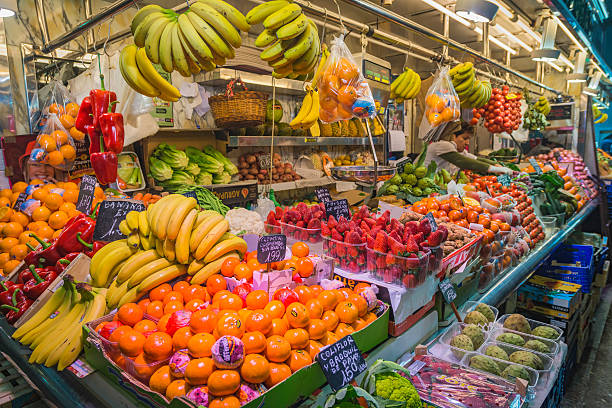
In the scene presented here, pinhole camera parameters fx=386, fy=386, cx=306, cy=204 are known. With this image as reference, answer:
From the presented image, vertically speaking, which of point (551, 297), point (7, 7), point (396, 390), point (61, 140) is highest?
point (7, 7)

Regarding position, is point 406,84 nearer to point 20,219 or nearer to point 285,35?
point 285,35

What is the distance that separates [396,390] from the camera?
1.29 metres

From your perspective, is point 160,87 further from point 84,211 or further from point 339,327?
point 339,327

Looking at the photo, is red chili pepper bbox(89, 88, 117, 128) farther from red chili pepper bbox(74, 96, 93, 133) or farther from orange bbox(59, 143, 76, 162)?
orange bbox(59, 143, 76, 162)

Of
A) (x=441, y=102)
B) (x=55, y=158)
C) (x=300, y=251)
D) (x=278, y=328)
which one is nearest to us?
(x=278, y=328)

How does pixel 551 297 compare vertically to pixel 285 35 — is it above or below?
below

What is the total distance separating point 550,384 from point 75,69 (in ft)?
14.8

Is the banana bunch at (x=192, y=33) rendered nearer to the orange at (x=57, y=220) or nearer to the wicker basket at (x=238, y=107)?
the orange at (x=57, y=220)

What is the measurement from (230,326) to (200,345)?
0.34ft

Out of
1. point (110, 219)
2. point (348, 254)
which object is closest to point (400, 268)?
point (348, 254)

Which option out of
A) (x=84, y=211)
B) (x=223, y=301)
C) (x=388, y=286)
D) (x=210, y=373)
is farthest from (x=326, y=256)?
(x=84, y=211)

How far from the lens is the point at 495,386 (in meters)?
1.55

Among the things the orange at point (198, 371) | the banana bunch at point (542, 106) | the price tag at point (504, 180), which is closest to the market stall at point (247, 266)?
the orange at point (198, 371)

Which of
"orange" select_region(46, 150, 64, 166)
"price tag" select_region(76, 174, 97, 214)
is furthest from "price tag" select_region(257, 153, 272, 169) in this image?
"price tag" select_region(76, 174, 97, 214)
